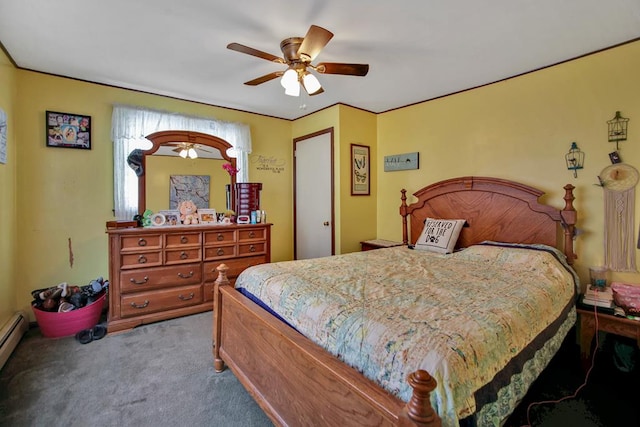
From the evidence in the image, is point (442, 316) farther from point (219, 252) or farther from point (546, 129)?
point (219, 252)

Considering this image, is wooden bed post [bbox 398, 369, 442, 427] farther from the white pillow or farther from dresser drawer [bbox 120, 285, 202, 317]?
dresser drawer [bbox 120, 285, 202, 317]

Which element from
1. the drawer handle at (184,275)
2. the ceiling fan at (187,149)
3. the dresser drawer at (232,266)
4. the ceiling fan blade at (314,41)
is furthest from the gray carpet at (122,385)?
the ceiling fan blade at (314,41)

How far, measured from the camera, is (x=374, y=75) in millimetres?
2846

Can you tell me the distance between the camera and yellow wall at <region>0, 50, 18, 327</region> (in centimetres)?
239

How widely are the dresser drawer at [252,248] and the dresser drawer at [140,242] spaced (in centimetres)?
82

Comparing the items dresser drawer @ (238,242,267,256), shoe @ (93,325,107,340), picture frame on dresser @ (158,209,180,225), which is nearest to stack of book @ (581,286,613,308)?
dresser drawer @ (238,242,267,256)

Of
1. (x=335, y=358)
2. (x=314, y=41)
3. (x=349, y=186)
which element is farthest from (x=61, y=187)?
(x=335, y=358)

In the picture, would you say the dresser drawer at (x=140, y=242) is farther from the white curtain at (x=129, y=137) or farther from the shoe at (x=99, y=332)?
the shoe at (x=99, y=332)

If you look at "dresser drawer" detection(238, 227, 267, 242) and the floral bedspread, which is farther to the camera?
"dresser drawer" detection(238, 227, 267, 242)

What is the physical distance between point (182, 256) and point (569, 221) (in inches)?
137

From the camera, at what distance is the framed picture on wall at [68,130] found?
283 centimetres

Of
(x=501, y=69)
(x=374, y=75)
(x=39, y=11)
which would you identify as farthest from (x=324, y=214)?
(x=39, y=11)

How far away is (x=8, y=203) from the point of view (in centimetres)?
252

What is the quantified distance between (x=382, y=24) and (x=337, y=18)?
314 mm
